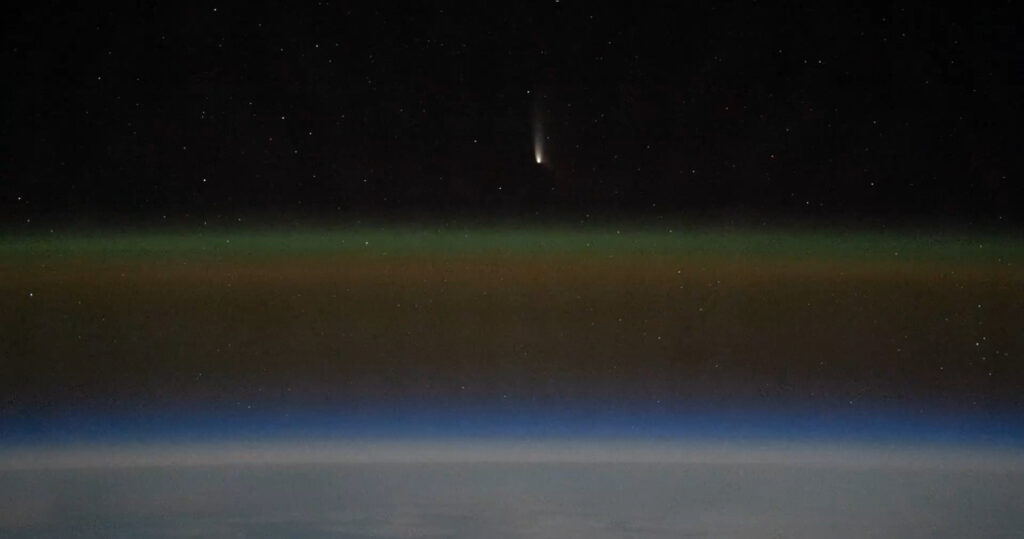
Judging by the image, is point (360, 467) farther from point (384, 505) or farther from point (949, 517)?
point (949, 517)

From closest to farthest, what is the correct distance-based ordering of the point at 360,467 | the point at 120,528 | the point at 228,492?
the point at 120,528 < the point at 228,492 < the point at 360,467

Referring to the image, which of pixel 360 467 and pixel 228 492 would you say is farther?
pixel 360 467

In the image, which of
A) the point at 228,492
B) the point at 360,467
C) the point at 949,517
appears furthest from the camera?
the point at 360,467

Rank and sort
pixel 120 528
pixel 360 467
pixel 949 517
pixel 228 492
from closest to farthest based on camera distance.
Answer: pixel 120 528, pixel 949 517, pixel 228 492, pixel 360 467

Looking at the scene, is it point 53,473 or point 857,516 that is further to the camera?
point 53,473

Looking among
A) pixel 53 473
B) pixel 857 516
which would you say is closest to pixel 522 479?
pixel 857 516

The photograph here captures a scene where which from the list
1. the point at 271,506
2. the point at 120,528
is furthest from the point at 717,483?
the point at 120,528

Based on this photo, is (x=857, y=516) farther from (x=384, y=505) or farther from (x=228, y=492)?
(x=228, y=492)

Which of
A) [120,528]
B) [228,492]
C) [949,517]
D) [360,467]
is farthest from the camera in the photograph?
[360,467]

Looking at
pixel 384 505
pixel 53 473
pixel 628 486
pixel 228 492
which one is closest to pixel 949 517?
pixel 628 486
